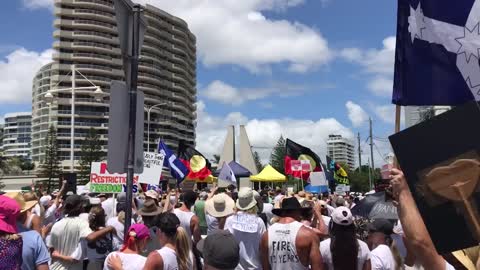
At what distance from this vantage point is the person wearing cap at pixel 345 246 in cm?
499

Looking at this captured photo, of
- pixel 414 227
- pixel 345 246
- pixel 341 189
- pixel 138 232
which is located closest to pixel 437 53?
pixel 414 227

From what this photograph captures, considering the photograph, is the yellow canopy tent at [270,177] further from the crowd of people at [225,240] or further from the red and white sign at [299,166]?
the crowd of people at [225,240]

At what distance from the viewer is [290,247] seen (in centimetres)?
546

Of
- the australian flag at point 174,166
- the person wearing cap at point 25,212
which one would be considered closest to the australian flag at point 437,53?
the person wearing cap at point 25,212

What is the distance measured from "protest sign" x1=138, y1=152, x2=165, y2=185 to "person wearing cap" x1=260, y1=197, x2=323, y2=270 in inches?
255

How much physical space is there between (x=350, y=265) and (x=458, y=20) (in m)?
2.32

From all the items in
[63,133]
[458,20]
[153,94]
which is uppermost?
[153,94]

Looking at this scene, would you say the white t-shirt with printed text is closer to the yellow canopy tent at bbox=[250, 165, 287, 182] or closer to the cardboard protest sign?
the cardboard protest sign

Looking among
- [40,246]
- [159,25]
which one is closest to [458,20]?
[40,246]

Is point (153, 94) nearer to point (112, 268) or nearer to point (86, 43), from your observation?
point (86, 43)

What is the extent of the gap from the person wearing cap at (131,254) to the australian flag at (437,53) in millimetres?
2562

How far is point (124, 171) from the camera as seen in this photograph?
5.43m

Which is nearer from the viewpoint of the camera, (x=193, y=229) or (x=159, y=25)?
(x=193, y=229)

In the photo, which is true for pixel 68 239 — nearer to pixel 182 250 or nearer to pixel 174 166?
pixel 182 250
